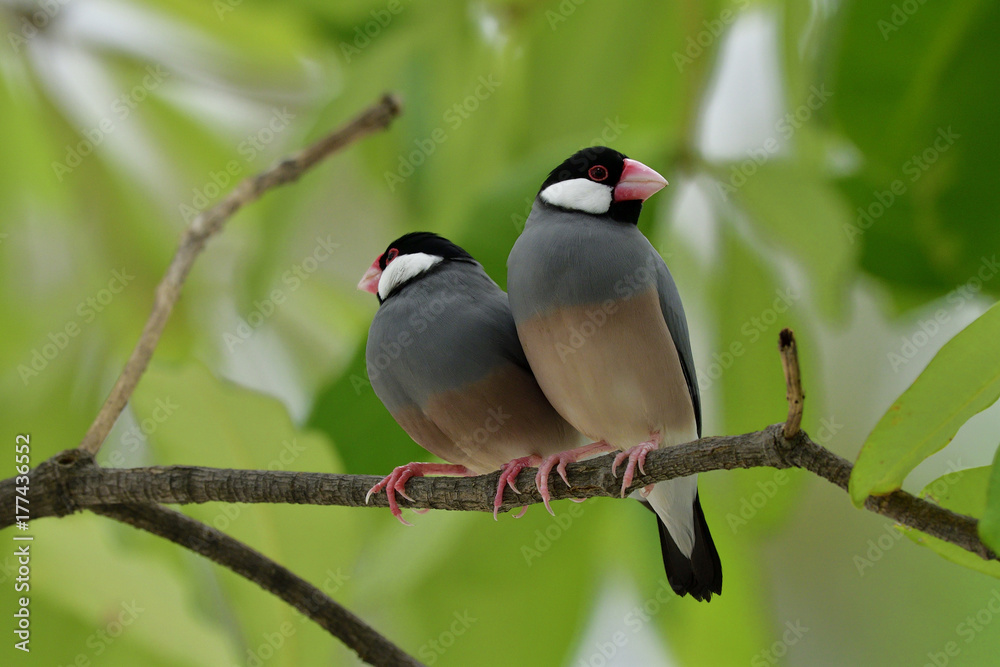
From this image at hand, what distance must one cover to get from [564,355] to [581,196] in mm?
200

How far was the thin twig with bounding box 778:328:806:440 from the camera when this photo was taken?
52 centimetres

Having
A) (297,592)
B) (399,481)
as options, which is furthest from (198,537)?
(399,481)

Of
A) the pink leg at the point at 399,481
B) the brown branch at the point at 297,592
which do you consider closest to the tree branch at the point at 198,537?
the brown branch at the point at 297,592

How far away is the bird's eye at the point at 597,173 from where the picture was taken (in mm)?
961

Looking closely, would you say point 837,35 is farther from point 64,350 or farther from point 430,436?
point 64,350

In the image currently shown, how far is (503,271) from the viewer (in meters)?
1.07

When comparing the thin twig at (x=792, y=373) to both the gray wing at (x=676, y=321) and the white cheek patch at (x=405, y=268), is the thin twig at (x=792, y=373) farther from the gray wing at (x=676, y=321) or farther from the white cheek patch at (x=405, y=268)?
the white cheek patch at (x=405, y=268)

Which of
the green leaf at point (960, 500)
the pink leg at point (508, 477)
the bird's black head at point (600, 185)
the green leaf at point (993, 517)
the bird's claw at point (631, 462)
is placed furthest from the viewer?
the bird's black head at point (600, 185)

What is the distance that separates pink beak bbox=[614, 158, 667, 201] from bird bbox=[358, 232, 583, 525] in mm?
187

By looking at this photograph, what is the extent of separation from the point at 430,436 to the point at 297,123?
0.82m

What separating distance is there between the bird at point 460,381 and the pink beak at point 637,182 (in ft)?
0.61

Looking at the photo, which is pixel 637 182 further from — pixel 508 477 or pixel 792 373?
pixel 792 373

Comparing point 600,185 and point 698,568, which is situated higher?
point 600,185

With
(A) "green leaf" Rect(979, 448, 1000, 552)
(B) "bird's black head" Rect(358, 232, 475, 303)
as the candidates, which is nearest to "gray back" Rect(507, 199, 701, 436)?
(B) "bird's black head" Rect(358, 232, 475, 303)
